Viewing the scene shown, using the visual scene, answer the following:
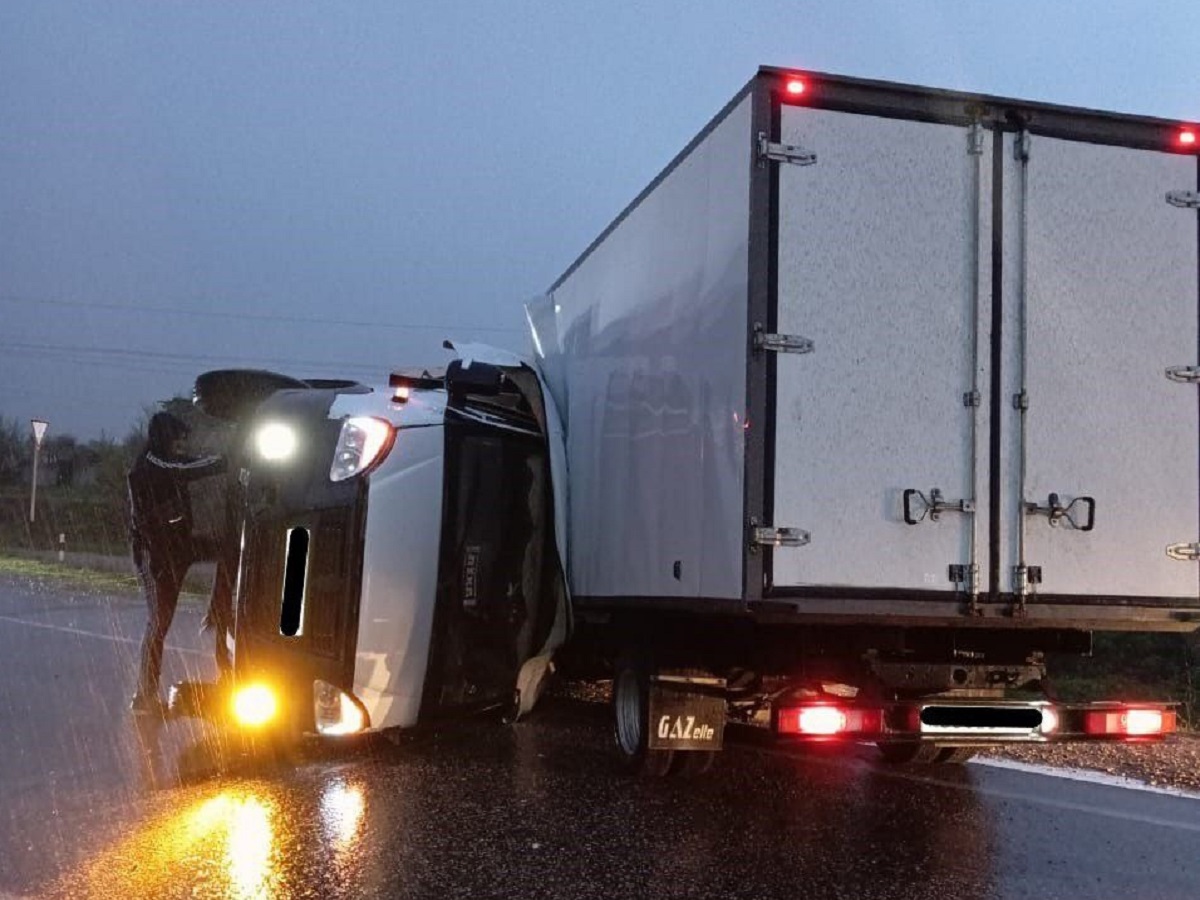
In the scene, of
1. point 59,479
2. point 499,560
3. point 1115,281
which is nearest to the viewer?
point 1115,281

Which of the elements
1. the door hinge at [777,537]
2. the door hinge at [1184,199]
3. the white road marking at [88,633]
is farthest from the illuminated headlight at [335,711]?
the white road marking at [88,633]

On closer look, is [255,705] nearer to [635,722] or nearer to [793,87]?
[635,722]

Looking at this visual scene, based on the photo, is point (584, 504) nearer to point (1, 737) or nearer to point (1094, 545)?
point (1094, 545)

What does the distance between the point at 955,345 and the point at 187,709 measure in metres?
4.59

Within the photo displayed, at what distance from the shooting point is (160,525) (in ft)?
26.4

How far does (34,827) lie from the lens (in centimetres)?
547

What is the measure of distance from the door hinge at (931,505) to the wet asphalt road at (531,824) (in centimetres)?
144

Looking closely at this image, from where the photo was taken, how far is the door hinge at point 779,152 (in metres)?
5.02

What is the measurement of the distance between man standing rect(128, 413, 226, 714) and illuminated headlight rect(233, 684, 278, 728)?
6.75 ft

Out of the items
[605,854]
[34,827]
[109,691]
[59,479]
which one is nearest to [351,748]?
[34,827]

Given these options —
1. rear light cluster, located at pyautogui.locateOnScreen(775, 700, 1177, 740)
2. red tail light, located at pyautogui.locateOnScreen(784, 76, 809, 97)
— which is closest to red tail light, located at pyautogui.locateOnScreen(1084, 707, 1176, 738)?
rear light cluster, located at pyautogui.locateOnScreen(775, 700, 1177, 740)

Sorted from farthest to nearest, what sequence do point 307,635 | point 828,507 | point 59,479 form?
point 59,479 < point 307,635 < point 828,507

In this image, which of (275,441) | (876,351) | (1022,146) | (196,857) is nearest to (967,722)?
(876,351)

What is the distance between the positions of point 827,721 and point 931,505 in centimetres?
103
